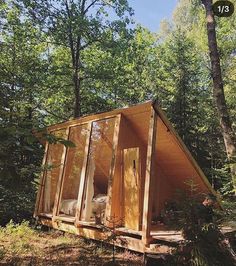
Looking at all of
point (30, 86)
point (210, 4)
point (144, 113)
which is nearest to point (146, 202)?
point (144, 113)

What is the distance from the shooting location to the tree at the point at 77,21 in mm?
12734

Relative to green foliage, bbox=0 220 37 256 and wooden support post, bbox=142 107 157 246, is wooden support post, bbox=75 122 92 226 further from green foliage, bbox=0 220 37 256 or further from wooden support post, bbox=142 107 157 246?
wooden support post, bbox=142 107 157 246

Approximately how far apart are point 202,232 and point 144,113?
2.78 metres

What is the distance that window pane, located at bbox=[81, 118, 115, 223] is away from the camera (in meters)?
6.71

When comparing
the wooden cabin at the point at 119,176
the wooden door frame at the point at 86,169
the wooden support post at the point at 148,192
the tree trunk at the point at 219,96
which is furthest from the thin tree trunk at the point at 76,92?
the wooden support post at the point at 148,192

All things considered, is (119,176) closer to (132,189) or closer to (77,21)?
(132,189)

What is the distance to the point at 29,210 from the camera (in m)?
9.61

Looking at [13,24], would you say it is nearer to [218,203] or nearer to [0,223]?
[0,223]

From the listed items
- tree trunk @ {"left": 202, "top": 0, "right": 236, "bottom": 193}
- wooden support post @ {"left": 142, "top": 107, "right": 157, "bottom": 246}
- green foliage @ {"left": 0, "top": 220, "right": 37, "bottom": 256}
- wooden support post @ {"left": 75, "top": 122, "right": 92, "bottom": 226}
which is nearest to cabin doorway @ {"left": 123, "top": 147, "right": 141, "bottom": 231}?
wooden support post @ {"left": 142, "top": 107, "right": 157, "bottom": 246}

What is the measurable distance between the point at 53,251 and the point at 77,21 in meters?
9.01

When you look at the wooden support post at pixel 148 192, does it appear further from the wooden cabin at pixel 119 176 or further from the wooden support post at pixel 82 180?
the wooden support post at pixel 82 180

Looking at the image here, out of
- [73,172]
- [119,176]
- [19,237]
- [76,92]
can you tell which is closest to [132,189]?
[119,176]

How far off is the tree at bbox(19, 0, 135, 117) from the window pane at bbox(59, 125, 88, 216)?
5372mm

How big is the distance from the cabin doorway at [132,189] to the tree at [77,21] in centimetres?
728
